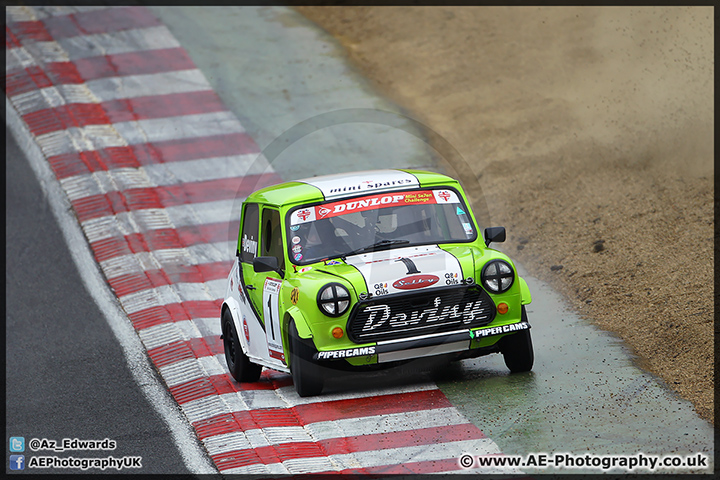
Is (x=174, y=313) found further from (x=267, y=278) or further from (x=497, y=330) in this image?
(x=497, y=330)

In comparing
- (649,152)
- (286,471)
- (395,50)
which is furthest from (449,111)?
(286,471)

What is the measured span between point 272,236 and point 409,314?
1.77 meters

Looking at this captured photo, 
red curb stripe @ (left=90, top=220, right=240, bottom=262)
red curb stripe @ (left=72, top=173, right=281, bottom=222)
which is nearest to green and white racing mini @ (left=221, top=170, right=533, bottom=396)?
red curb stripe @ (left=90, top=220, right=240, bottom=262)

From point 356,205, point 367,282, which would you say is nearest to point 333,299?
point 367,282

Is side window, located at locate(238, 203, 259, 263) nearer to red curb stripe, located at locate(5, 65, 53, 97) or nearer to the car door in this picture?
the car door

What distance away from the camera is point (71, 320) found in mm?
11445

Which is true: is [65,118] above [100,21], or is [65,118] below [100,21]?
below

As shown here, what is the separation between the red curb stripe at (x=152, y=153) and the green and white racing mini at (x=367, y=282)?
6530mm

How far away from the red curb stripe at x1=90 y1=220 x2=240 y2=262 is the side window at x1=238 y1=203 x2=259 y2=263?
400cm

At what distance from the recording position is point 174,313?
458 inches

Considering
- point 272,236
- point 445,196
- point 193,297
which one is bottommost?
point 193,297

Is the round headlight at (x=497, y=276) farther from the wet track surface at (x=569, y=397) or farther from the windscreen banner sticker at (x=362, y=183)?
the windscreen banner sticker at (x=362, y=183)

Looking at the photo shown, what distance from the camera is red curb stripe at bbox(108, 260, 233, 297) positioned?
12.4 meters

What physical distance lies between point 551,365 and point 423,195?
197 centimetres
